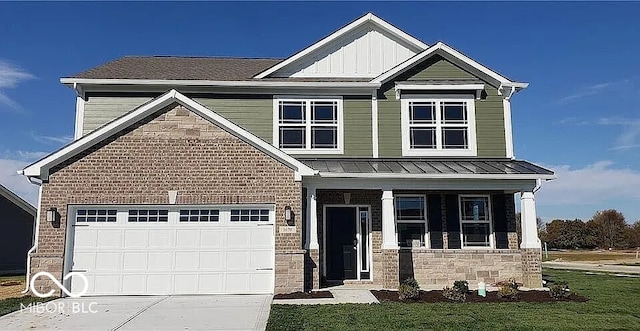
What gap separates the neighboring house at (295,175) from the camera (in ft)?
41.6

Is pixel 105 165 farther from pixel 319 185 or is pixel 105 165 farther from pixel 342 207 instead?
pixel 342 207

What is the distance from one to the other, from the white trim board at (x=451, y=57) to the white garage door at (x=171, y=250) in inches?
241

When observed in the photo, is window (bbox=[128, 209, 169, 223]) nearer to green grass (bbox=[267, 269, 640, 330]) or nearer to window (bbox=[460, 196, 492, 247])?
green grass (bbox=[267, 269, 640, 330])

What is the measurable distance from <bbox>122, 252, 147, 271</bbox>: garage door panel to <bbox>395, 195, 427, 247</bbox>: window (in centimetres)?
724

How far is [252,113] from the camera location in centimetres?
1602

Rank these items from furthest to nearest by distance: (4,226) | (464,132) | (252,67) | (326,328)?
(4,226), (252,67), (464,132), (326,328)

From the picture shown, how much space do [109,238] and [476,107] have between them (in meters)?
11.4

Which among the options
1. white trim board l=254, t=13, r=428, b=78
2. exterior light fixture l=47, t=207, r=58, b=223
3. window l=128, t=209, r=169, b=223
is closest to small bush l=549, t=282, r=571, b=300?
white trim board l=254, t=13, r=428, b=78

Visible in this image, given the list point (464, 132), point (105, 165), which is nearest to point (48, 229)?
point (105, 165)

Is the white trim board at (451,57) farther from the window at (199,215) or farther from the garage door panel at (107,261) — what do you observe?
the garage door panel at (107,261)

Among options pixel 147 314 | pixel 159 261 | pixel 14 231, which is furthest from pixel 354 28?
pixel 14 231

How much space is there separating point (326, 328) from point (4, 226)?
18827 millimetres

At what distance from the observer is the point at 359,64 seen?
17.2m

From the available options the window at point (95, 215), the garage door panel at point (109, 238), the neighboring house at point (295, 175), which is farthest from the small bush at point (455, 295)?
the window at point (95, 215)
